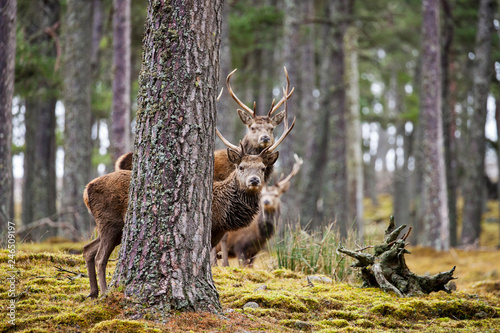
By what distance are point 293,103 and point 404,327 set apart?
12.7 meters

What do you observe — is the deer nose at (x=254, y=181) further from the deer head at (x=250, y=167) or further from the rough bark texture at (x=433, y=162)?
the rough bark texture at (x=433, y=162)

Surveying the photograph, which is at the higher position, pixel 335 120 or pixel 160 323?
pixel 335 120

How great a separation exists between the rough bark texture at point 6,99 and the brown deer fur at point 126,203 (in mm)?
3430

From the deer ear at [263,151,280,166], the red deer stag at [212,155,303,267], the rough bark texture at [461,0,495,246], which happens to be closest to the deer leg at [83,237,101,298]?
the deer ear at [263,151,280,166]

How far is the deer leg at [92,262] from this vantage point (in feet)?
16.4

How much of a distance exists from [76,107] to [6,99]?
605cm

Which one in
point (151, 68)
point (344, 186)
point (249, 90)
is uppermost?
point (249, 90)

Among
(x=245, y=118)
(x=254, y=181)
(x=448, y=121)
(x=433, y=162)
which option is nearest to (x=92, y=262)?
(x=254, y=181)

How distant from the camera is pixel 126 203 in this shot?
532 centimetres

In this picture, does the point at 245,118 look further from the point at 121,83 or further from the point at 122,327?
the point at 122,327

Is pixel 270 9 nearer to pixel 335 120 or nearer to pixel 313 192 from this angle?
pixel 335 120

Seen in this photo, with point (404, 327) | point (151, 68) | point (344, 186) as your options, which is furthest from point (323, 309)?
A: point (344, 186)

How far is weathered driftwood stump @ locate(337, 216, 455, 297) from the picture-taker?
5.83 meters

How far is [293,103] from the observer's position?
16.9 metres
